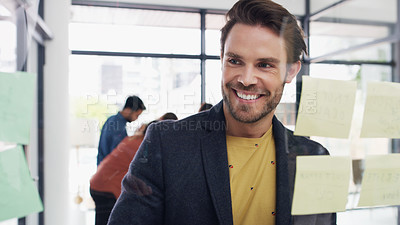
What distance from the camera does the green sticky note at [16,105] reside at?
0.53m

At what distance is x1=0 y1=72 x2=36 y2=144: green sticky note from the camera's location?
535 millimetres

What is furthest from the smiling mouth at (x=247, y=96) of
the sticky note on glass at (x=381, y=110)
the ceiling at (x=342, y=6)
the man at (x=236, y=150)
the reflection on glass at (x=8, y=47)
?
the reflection on glass at (x=8, y=47)

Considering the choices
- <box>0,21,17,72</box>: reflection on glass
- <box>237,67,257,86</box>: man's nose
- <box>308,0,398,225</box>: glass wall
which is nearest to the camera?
<box>0,21,17,72</box>: reflection on glass

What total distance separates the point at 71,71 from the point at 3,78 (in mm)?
163

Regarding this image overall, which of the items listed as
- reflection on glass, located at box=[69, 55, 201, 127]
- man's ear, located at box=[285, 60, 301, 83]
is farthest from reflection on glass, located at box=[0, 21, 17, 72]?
man's ear, located at box=[285, 60, 301, 83]

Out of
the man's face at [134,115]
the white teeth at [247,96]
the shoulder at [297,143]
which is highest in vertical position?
the white teeth at [247,96]

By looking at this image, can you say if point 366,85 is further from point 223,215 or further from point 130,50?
point 130,50

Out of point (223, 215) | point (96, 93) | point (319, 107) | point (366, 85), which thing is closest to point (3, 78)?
point (96, 93)

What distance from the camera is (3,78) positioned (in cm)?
53

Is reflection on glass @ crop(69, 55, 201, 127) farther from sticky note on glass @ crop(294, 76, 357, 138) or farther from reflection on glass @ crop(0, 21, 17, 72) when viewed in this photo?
sticky note on glass @ crop(294, 76, 357, 138)

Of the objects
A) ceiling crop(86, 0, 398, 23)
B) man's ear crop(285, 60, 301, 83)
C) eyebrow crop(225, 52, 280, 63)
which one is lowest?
man's ear crop(285, 60, 301, 83)

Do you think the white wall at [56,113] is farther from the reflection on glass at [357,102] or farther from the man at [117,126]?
the reflection on glass at [357,102]

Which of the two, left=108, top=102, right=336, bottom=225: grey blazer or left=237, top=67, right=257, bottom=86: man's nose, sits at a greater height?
left=237, top=67, right=257, bottom=86: man's nose

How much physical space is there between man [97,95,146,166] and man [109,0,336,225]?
6cm
